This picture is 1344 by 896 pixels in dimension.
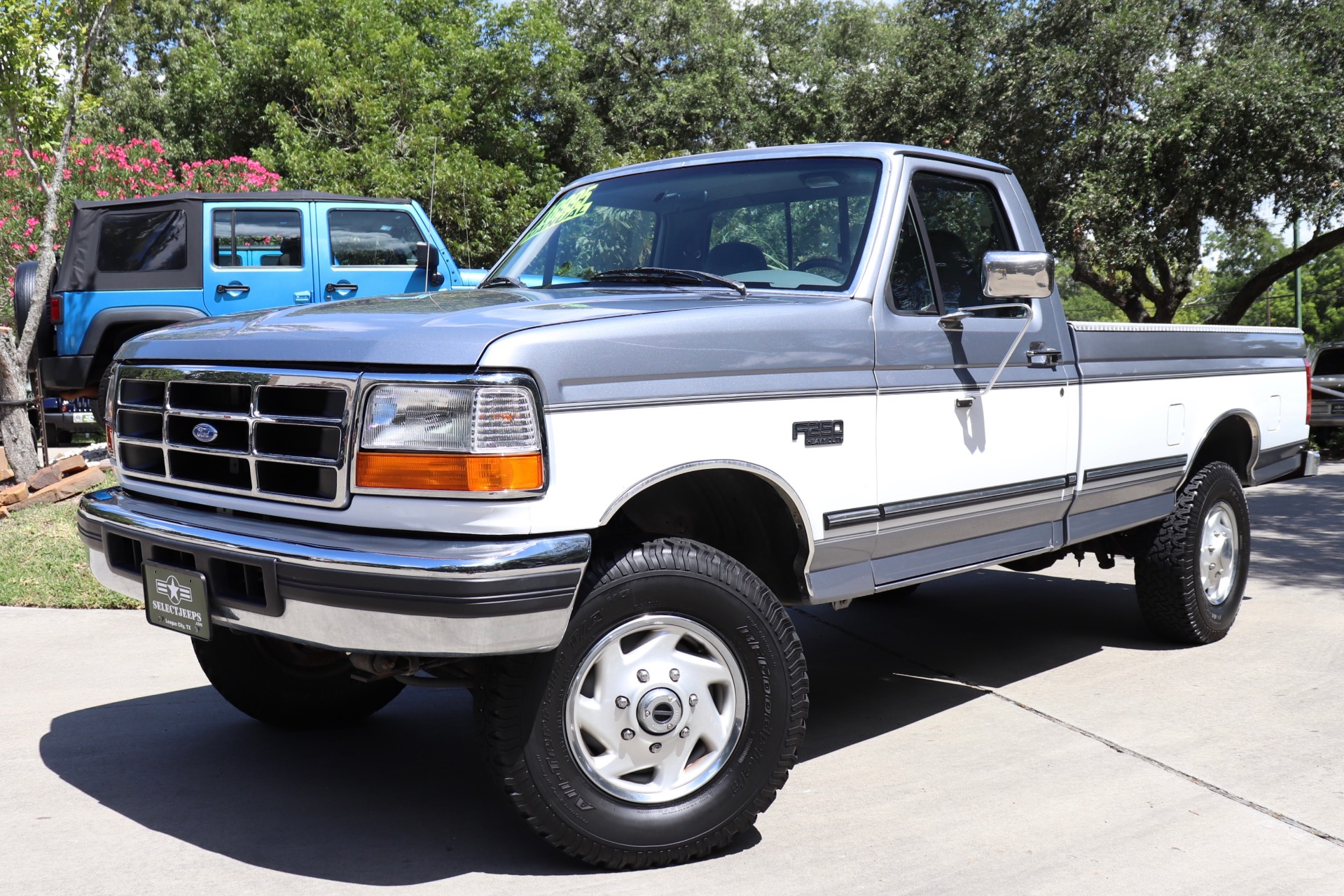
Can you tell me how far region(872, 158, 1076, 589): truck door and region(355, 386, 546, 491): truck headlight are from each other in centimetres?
136

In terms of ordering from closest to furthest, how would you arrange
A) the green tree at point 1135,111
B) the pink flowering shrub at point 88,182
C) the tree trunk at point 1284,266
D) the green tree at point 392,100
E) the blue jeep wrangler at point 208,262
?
1. the blue jeep wrangler at point 208,262
2. the pink flowering shrub at point 88,182
3. the green tree at point 1135,111
4. the tree trunk at point 1284,266
5. the green tree at point 392,100

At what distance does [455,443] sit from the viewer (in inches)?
111

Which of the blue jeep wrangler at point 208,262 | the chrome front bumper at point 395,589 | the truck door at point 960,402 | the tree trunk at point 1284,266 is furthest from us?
the tree trunk at point 1284,266

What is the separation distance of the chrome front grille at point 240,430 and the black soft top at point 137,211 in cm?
680

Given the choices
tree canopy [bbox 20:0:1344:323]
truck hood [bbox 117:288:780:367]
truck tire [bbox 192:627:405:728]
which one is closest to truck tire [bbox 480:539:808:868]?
truck hood [bbox 117:288:780:367]

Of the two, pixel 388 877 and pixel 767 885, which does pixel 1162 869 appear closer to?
pixel 767 885

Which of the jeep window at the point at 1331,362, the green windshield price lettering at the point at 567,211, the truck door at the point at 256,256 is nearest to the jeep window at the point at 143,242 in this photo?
the truck door at the point at 256,256

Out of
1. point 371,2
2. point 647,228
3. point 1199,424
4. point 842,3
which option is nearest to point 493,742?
point 647,228

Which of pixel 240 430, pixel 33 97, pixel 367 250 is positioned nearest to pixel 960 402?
pixel 240 430

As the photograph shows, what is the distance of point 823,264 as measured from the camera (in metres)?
3.98

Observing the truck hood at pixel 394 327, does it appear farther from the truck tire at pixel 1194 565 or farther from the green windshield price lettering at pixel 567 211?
the truck tire at pixel 1194 565

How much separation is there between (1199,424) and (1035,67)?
46.8 ft

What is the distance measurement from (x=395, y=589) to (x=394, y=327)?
2.27ft

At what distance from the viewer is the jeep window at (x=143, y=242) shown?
10.0 metres
